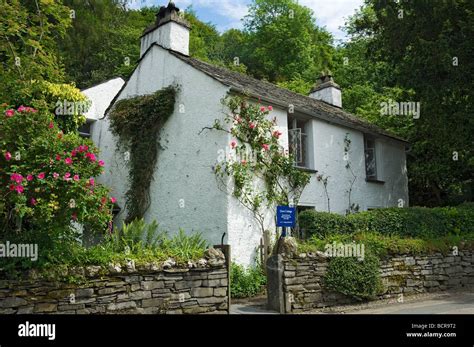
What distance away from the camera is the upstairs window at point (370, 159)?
18328mm

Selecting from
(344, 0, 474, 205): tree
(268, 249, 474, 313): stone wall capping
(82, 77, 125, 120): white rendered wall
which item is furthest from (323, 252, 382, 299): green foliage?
(82, 77, 125, 120): white rendered wall

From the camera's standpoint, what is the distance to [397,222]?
13250 mm

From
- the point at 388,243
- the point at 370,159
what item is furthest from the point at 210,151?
the point at 370,159

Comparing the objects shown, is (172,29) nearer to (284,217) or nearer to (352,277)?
(284,217)

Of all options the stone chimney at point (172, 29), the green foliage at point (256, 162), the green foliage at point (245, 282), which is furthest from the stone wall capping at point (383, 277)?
the stone chimney at point (172, 29)

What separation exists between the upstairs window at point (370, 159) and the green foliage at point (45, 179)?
44.9ft

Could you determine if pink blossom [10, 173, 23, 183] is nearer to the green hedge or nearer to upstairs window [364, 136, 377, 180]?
the green hedge

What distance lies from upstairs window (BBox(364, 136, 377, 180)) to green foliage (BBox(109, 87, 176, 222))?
29.0ft

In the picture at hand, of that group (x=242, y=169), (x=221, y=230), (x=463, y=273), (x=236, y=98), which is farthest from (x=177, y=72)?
(x=463, y=273)

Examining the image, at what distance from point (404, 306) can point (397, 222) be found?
3.85 m

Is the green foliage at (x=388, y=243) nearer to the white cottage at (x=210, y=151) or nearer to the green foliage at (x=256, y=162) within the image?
the green foliage at (x=256, y=162)

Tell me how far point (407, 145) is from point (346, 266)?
12125 millimetres
